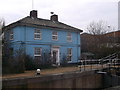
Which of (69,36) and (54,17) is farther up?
(54,17)

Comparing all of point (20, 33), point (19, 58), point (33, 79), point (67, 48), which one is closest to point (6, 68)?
point (19, 58)

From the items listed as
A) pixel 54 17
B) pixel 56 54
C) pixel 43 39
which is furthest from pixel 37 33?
pixel 54 17

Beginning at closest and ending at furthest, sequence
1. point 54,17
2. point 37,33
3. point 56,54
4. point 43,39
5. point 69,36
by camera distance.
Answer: point 37,33, point 43,39, point 56,54, point 69,36, point 54,17

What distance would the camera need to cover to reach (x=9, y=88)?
1120 cm

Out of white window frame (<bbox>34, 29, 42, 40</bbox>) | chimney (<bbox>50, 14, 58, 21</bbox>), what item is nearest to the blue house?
white window frame (<bbox>34, 29, 42, 40</bbox>)

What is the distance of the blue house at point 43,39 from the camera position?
24.1 m

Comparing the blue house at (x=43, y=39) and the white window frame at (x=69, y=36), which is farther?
the white window frame at (x=69, y=36)

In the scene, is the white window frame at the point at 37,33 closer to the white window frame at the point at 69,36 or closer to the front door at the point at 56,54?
the front door at the point at 56,54

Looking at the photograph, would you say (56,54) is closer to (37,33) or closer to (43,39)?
(43,39)

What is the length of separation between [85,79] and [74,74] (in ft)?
4.93

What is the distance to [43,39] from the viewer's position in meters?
25.8

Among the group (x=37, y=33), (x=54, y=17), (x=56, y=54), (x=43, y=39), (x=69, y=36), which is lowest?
(x=56, y=54)

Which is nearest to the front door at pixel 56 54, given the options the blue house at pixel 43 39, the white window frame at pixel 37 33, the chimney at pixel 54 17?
the blue house at pixel 43 39

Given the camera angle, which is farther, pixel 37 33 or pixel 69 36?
pixel 69 36
